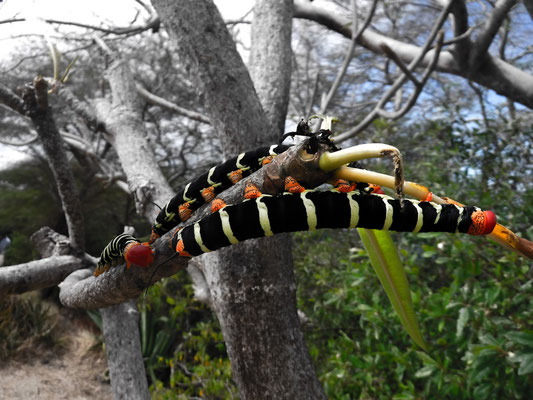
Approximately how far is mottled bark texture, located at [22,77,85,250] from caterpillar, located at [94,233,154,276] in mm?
552

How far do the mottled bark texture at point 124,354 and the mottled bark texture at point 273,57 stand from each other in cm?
116

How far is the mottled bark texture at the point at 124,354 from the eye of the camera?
6.04 feet

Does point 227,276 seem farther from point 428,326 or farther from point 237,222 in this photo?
point 428,326

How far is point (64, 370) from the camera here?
15.9 feet

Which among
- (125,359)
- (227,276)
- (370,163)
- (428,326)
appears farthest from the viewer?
(370,163)

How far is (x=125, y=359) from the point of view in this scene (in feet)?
6.17

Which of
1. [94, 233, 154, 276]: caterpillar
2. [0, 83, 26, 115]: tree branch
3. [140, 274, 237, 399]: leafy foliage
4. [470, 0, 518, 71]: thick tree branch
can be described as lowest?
[140, 274, 237, 399]: leafy foliage

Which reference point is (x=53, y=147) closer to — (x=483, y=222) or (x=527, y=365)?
(x=483, y=222)

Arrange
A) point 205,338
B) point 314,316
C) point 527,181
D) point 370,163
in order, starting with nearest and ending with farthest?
1. point 527,181
2. point 314,316
3. point 205,338
4. point 370,163

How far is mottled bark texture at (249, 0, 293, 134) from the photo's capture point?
7.30ft

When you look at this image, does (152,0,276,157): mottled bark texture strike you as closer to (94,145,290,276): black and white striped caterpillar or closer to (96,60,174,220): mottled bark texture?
(96,60,174,220): mottled bark texture

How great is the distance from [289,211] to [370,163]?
489 cm

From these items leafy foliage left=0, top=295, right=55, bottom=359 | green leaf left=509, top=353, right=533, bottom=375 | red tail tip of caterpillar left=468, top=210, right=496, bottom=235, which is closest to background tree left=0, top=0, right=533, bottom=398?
green leaf left=509, top=353, right=533, bottom=375

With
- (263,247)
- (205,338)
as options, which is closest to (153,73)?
(205,338)
